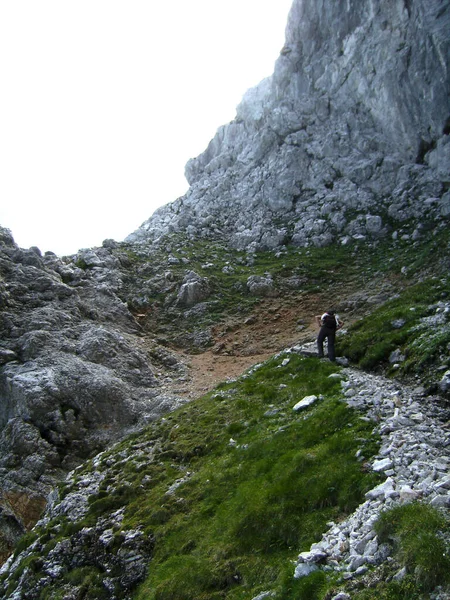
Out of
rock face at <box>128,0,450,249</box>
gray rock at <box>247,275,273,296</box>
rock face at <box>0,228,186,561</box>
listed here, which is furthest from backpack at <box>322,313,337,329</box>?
rock face at <box>128,0,450,249</box>

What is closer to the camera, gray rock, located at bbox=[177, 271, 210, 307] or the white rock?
the white rock

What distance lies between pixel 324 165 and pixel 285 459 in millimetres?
49819

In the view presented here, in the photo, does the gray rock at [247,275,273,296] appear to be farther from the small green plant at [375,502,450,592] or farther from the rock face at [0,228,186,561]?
the small green plant at [375,502,450,592]

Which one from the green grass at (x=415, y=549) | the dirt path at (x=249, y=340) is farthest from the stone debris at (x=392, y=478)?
the dirt path at (x=249, y=340)

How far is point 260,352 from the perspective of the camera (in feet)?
117

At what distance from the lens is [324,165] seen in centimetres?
5866

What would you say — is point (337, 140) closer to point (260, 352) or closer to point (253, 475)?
point (260, 352)

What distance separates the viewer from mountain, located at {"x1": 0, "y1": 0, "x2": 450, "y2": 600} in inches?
493

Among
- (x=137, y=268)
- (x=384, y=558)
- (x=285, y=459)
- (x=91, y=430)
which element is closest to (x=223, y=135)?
(x=137, y=268)

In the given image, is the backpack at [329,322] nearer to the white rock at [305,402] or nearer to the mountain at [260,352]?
the mountain at [260,352]

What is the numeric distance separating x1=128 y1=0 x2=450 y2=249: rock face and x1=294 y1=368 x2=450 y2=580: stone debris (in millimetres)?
35114

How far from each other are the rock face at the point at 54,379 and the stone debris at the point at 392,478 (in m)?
16.6

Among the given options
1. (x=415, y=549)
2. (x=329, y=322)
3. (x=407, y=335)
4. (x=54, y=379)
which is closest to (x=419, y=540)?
(x=415, y=549)

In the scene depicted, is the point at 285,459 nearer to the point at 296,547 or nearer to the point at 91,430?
the point at 296,547
